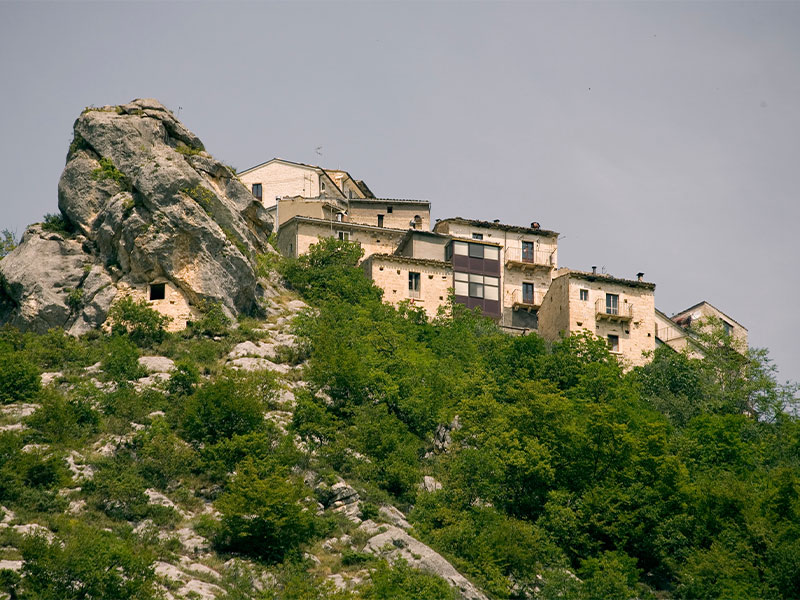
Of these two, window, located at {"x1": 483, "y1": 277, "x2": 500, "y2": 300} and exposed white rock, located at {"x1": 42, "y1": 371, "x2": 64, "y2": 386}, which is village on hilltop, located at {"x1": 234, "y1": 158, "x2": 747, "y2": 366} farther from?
exposed white rock, located at {"x1": 42, "y1": 371, "x2": 64, "y2": 386}

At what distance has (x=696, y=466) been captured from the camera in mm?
50125

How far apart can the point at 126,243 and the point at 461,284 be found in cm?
2107

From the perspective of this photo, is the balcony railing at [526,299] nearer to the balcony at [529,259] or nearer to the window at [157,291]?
the balcony at [529,259]

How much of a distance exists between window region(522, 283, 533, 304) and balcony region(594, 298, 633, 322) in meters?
4.38

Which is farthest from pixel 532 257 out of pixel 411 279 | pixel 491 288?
pixel 411 279

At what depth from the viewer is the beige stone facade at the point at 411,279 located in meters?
65.9

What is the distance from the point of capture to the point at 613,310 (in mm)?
70625

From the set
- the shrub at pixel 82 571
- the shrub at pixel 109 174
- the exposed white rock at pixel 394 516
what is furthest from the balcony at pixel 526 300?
the shrub at pixel 82 571

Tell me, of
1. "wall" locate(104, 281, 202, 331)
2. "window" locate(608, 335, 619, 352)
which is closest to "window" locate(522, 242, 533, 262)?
"window" locate(608, 335, 619, 352)

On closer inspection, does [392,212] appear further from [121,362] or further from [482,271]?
[121,362]

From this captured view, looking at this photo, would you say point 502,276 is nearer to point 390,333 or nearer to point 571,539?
point 390,333

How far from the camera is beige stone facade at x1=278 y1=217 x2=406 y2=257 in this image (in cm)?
6888

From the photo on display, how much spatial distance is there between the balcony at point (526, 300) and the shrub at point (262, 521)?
33.6 metres

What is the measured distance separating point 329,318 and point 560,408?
13.2 meters
